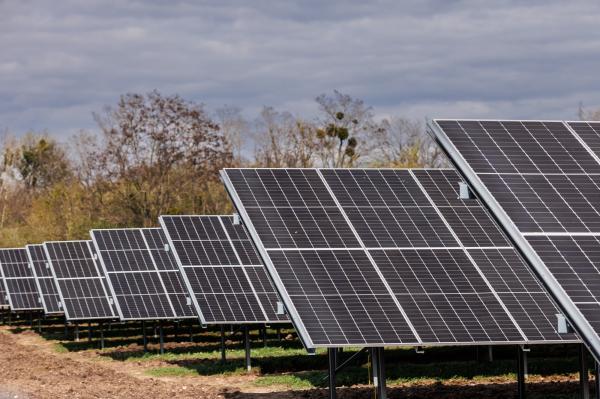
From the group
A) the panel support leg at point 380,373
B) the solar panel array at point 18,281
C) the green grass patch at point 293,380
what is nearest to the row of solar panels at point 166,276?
the green grass patch at point 293,380

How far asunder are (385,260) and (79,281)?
24190mm

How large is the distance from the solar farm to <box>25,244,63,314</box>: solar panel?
472 inches

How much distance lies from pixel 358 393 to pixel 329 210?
14.2 feet

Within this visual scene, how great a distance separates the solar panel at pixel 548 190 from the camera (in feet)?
44.0

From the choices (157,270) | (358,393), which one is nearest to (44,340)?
(157,270)

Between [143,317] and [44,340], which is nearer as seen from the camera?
[143,317]

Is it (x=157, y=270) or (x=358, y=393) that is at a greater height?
(x=157, y=270)

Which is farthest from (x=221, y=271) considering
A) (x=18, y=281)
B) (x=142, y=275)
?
(x=18, y=281)

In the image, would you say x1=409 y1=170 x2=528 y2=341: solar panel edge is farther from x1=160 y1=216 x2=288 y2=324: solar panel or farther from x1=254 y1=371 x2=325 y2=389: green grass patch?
x1=160 y1=216 x2=288 y2=324: solar panel

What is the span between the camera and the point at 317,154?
7756cm

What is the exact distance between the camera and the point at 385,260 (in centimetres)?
2055

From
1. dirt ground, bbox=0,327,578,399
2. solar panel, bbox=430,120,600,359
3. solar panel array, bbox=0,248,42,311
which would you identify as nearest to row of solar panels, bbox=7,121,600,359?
solar panel, bbox=430,120,600,359

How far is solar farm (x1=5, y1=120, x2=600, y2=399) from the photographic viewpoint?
593 inches

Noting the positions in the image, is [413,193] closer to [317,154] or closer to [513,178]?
[513,178]
